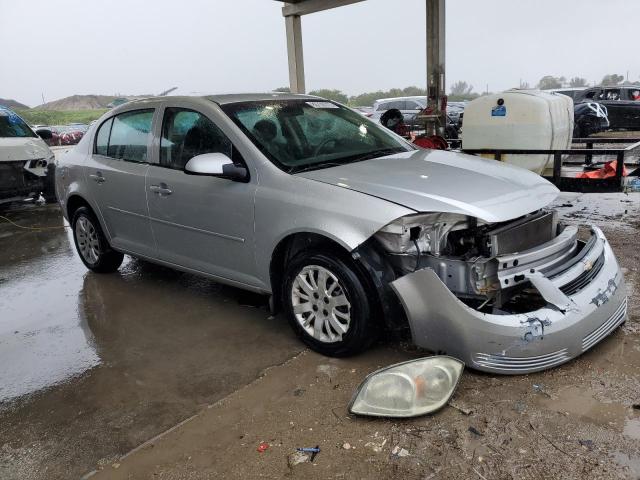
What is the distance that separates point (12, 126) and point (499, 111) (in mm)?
7548

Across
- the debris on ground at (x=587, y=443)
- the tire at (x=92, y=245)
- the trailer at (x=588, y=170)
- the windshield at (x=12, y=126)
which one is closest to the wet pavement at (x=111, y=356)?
the tire at (x=92, y=245)

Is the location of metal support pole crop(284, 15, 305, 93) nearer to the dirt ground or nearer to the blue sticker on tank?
the blue sticker on tank

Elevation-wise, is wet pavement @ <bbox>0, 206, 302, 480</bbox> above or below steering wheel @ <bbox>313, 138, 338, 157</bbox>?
below

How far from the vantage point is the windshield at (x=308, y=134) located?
3.49 meters

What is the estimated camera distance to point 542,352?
106 inches

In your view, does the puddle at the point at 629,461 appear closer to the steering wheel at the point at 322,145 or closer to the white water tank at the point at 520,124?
the steering wheel at the point at 322,145

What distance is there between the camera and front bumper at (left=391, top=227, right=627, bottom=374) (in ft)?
8.68

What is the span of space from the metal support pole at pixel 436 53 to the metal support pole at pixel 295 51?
3.86 metres

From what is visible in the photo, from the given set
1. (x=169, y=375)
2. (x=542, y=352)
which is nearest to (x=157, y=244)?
(x=169, y=375)

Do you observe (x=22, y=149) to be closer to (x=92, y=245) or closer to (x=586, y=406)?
(x=92, y=245)

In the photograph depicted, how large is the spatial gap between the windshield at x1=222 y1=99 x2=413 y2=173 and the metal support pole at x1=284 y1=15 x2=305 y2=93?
8.04m

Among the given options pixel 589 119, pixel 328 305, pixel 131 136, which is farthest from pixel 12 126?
pixel 589 119

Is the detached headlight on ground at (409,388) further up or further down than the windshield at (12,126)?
further down

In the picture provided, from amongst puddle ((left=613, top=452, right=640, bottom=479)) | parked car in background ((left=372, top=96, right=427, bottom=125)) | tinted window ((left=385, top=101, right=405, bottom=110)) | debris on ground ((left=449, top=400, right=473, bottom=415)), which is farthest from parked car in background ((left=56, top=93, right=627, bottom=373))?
tinted window ((left=385, top=101, right=405, bottom=110))
